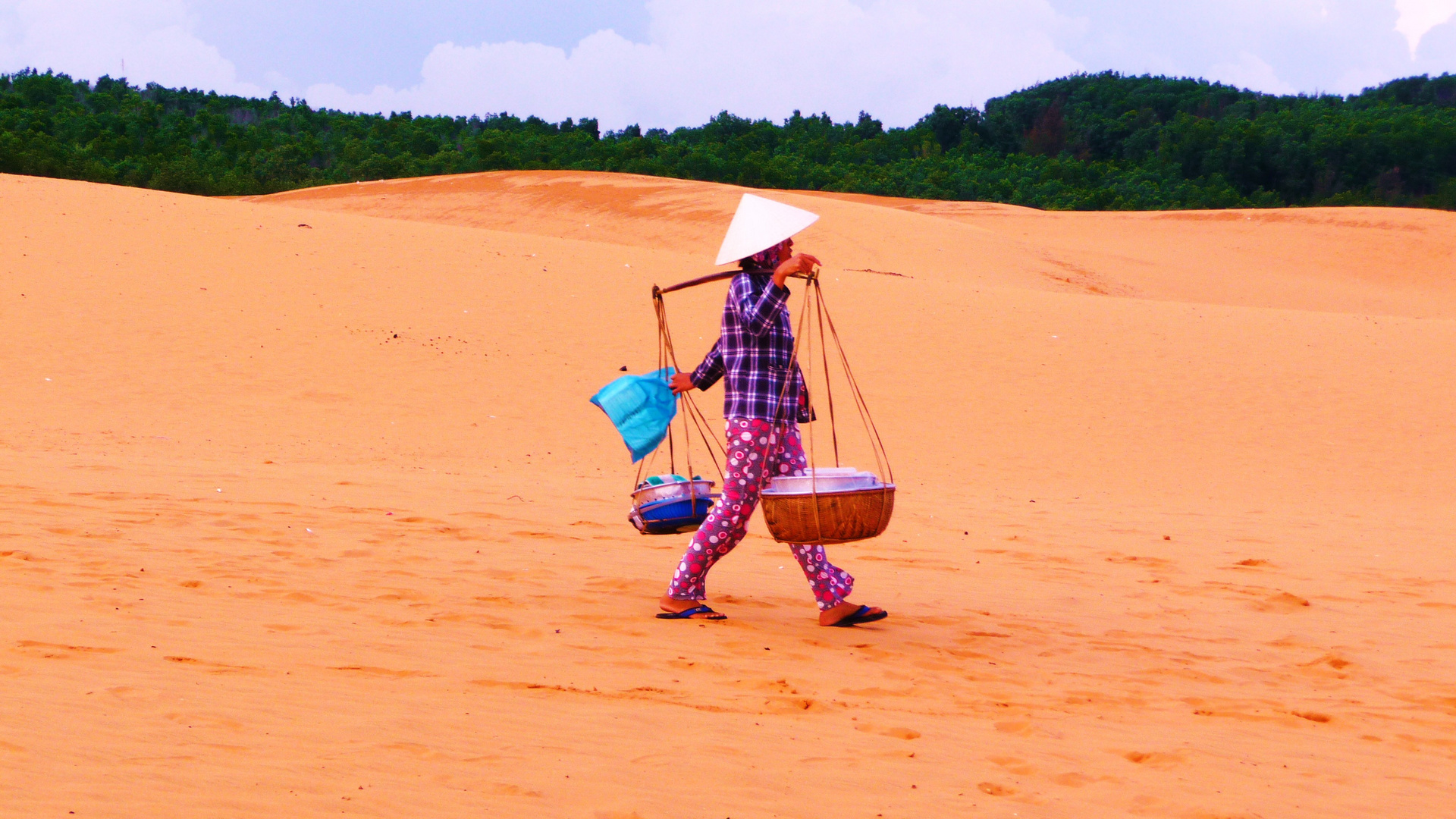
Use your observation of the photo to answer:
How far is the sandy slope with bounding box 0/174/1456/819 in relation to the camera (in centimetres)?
357

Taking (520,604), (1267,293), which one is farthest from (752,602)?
(1267,293)

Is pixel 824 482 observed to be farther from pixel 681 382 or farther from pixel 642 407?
pixel 642 407

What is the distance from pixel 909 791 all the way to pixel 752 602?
257cm

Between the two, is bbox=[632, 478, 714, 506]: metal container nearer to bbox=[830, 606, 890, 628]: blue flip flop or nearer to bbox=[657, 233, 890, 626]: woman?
bbox=[657, 233, 890, 626]: woman

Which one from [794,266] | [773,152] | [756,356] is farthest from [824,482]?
[773,152]

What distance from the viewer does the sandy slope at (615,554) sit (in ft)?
11.7

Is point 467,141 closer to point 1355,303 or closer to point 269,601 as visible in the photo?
point 1355,303

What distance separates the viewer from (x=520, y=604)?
561 cm

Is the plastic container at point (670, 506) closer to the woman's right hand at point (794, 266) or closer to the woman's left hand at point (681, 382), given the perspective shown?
the woman's left hand at point (681, 382)

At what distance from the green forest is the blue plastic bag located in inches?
1391

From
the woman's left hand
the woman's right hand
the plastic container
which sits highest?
the woman's right hand

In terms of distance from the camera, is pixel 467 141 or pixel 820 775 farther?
pixel 467 141

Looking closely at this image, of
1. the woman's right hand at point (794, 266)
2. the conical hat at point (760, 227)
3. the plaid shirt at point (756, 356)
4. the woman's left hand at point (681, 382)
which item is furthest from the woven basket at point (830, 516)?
the conical hat at point (760, 227)

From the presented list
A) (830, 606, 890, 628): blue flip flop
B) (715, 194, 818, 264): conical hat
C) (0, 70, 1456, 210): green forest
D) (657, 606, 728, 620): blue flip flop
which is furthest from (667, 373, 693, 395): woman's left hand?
(0, 70, 1456, 210): green forest
